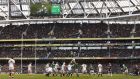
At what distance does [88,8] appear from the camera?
293 ft

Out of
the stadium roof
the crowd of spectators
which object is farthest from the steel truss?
the crowd of spectators

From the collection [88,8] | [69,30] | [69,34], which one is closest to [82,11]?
[88,8]

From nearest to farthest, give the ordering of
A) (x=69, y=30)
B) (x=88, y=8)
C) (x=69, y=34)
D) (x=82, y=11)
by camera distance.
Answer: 1. (x=69, y=34)
2. (x=69, y=30)
3. (x=88, y=8)
4. (x=82, y=11)

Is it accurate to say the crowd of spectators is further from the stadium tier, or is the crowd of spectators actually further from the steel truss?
the steel truss

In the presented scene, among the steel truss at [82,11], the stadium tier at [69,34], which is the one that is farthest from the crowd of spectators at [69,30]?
the steel truss at [82,11]

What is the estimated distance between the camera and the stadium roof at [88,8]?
8694cm

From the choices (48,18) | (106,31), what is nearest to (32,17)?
(48,18)

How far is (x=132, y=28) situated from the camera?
87.2 meters

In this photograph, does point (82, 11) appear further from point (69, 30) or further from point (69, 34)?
point (69, 34)

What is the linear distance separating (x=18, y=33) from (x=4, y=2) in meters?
8.51

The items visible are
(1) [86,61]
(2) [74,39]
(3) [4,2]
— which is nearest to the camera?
(1) [86,61]

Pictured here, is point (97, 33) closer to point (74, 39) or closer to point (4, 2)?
point (74, 39)

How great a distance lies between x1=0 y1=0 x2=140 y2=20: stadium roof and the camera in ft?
285

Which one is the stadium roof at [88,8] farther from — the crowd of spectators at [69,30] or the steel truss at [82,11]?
the crowd of spectators at [69,30]
